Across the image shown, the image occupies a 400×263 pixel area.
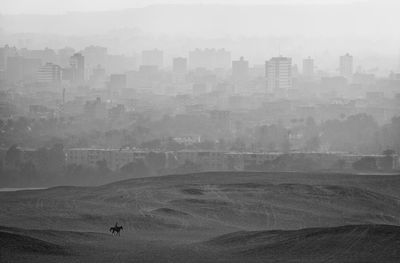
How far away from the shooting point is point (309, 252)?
15.2 meters

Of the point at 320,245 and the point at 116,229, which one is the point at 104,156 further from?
the point at 320,245

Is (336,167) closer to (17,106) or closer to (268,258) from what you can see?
(17,106)

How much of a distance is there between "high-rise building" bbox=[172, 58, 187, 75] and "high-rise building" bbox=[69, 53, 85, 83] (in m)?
6.00

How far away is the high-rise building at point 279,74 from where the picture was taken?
53688mm

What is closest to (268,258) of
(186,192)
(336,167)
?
(186,192)

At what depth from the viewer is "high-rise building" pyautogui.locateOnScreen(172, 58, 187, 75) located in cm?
5862

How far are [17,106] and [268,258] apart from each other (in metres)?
24.6

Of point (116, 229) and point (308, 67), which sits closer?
point (116, 229)

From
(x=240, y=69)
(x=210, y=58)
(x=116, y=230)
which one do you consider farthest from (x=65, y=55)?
(x=116, y=230)

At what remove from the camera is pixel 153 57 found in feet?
203

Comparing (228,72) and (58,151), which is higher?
(228,72)

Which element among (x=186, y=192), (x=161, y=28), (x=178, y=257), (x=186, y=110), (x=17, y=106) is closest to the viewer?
(x=178, y=257)

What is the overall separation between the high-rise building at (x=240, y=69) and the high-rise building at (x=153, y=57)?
367 cm

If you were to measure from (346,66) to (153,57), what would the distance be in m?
9.31
